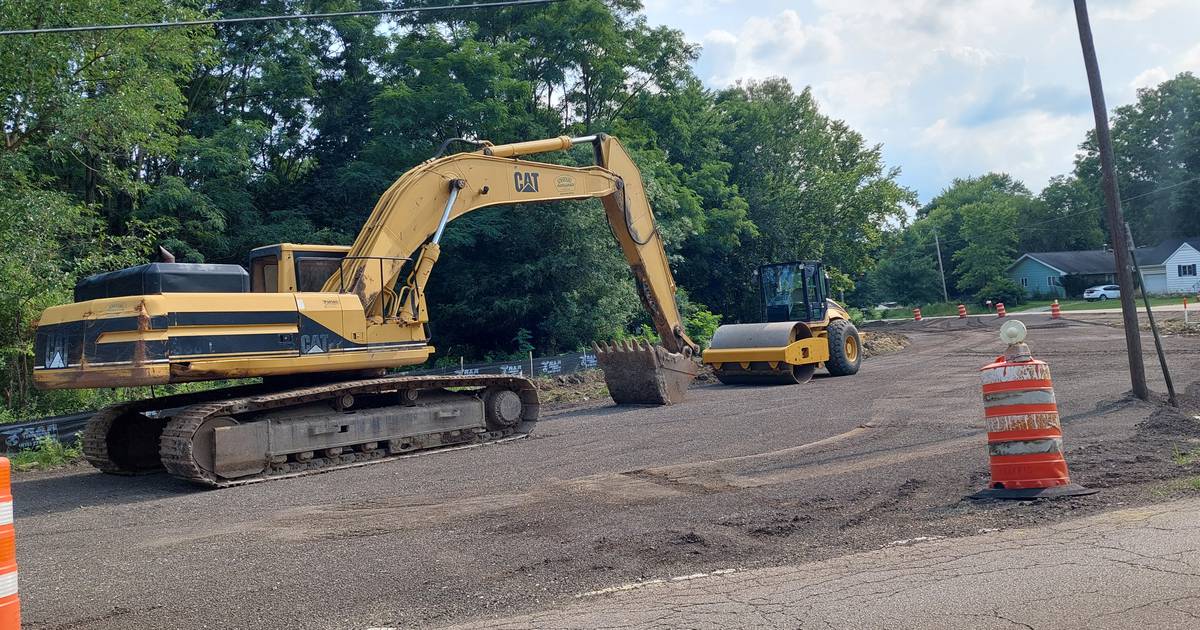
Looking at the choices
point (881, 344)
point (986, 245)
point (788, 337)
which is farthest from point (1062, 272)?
point (788, 337)

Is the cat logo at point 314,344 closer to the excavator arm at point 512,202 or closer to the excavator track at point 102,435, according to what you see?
the excavator arm at point 512,202

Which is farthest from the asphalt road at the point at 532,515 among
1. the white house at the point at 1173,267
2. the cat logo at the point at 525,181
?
the white house at the point at 1173,267

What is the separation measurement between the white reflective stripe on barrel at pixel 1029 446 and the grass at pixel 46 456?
12.8 meters

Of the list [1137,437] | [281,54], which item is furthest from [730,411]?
[281,54]

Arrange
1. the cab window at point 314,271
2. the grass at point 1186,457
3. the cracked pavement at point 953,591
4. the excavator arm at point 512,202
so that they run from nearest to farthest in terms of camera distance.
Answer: the cracked pavement at point 953,591 → the grass at point 1186,457 → the cab window at point 314,271 → the excavator arm at point 512,202

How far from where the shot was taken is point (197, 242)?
2528 cm

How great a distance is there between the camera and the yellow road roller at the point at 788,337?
1873 cm

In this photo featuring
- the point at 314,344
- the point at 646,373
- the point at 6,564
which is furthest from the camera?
the point at 646,373

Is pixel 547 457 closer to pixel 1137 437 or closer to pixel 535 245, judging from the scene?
pixel 1137 437

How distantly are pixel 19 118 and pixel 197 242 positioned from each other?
7.39 metres

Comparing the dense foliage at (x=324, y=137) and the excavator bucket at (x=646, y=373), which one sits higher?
the dense foliage at (x=324, y=137)

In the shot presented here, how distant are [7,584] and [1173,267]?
7015cm

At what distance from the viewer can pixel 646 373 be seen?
15.9 metres

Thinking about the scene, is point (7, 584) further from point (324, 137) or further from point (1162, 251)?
point (1162, 251)
